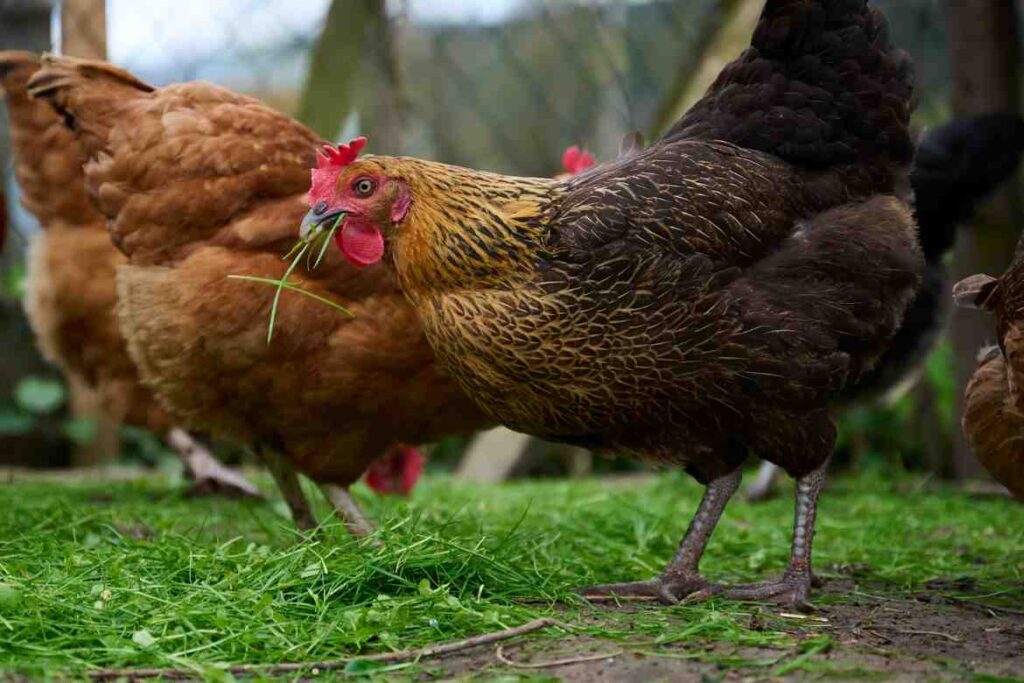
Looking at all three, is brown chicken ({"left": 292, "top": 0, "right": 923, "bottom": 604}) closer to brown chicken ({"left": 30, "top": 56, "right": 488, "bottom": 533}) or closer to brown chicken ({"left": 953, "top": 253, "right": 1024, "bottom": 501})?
brown chicken ({"left": 953, "top": 253, "right": 1024, "bottom": 501})

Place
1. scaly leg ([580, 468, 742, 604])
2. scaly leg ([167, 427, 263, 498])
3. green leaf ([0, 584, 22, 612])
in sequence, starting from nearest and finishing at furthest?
1. green leaf ([0, 584, 22, 612])
2. scaly leg ([580, 468, 742, 604])
3. scaly leg ([167, 427, 263, 498])

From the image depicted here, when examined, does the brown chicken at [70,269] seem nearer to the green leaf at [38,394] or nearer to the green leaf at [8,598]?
the green leaf at [38,394]

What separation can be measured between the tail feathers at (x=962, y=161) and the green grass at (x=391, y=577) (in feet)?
4.51

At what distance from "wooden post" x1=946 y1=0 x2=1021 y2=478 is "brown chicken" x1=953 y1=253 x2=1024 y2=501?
2165 mm

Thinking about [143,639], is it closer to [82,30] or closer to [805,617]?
[805,617]

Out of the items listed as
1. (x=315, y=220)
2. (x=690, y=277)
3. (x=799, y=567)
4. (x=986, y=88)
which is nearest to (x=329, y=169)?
(x=315, y=220)

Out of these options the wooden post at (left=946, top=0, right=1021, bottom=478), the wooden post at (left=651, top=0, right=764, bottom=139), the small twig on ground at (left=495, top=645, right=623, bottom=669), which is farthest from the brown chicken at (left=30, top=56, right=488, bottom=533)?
the wooden post at (left=946, top=0, right=1021, bottom=478)

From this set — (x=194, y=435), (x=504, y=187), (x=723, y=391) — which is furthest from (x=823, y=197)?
(x=194, y=435)

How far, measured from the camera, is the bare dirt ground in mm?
2012

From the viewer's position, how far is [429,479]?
5754 millimetres

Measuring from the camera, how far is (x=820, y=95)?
117 inches

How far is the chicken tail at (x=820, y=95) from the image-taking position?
9.68 feet

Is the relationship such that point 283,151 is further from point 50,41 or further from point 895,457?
point 895,457

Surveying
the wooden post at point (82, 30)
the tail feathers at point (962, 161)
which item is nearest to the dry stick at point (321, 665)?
the tail feathers at point (962, 161)
